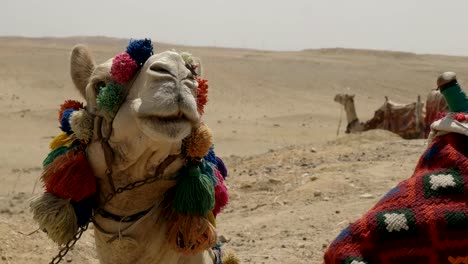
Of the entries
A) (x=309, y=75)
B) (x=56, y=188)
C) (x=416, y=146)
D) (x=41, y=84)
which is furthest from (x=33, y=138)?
(x=309, y=75)

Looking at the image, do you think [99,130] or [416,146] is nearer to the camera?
[99,130]

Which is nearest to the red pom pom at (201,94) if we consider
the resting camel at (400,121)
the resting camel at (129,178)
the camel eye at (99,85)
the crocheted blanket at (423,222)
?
the resting camel at (129,178)

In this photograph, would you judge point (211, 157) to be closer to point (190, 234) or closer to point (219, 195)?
point (219, 195)

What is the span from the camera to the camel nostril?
2645mm

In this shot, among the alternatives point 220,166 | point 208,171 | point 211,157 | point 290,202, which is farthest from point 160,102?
point 290,202

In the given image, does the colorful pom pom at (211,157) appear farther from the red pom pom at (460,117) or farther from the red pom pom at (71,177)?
the red pom pom at (460,117)

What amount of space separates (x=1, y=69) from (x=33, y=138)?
15.6 meters

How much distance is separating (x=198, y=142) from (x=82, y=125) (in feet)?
1.64

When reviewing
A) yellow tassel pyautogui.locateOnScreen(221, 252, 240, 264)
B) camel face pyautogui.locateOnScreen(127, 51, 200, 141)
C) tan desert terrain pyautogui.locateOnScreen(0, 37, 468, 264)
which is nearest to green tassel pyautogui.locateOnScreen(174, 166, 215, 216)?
camel face pyautogui.locateOnScreen(127, 51, 200, 141)

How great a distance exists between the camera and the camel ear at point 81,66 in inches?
122

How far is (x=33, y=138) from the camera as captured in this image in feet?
58.0

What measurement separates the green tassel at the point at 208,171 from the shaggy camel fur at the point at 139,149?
0.37 ft

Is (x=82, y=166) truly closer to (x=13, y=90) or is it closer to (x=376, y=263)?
(x=376, y=263)

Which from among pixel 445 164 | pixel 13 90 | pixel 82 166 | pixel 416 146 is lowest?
pixel 13 90
